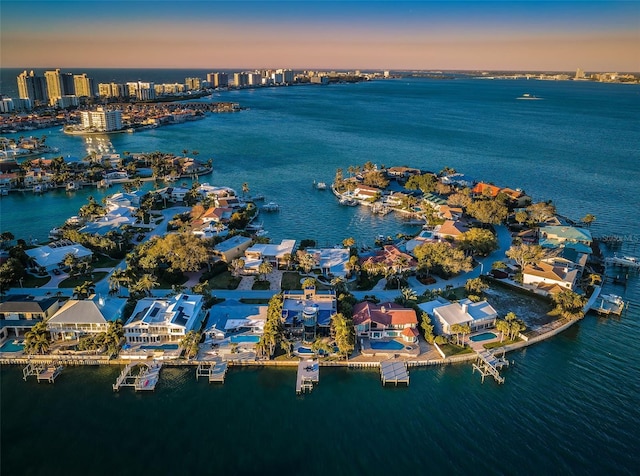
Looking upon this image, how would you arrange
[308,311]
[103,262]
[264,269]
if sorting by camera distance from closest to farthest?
[308,311] < [264,269] < [103,262]

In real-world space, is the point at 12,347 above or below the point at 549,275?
below

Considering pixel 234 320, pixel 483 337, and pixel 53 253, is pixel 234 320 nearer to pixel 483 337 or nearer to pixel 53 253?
pixel 483 337

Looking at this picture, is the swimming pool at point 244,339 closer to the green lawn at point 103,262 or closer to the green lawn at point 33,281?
the green lawn at point 103,262

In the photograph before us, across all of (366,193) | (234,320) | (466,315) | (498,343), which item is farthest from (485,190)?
(234,320)

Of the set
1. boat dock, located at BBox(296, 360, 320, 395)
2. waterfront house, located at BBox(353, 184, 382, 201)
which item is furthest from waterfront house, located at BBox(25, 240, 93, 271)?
waterfront house, located at BBox(353, 184, 382, 201)

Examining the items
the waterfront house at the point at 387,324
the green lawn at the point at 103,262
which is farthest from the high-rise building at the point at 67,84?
the waterfront house at the point at 387,324

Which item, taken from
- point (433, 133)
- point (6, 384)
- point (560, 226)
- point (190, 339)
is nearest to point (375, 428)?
point (190, 339)
